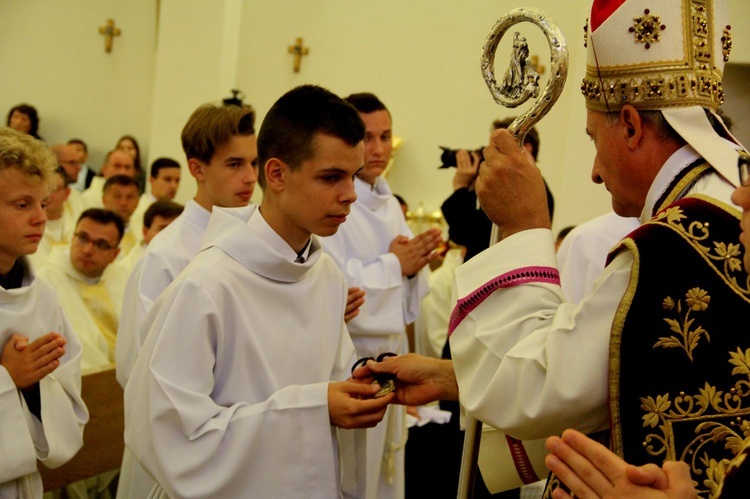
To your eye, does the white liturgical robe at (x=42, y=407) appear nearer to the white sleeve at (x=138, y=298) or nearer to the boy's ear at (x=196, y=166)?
the white sleeve at (x=138, y=298)

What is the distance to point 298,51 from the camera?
11.2 metres

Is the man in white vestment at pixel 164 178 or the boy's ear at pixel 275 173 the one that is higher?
the boy's ear at pixel 275 173

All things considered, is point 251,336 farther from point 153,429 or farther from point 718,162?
point 718,162

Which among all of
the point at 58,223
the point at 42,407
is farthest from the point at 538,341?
the point at 58,223

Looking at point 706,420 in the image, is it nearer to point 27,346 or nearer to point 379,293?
point 27,346

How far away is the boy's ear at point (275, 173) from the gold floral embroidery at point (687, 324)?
57.3 inches

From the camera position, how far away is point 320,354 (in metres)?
2.86

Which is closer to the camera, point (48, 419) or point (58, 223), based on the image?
point (48, 419)

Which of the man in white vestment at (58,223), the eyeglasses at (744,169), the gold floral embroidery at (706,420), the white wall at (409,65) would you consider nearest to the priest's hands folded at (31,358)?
the gold floral embroidery at (706,420)

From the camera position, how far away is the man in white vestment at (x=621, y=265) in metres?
1.88

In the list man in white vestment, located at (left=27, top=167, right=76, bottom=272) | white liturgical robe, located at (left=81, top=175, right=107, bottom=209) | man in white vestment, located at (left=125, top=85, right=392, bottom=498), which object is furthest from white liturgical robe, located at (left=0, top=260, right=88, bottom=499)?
white liturgical robe, located at (left=81, top=175, right=107, bottom=209)

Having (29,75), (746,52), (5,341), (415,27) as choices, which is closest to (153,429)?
(5,341)

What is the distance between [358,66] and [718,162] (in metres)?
9.16

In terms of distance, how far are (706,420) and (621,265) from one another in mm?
382
